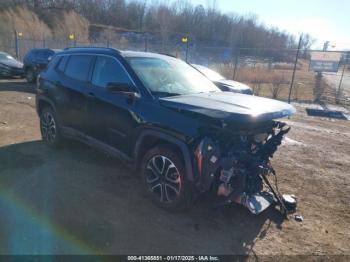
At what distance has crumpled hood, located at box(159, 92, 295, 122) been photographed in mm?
2775

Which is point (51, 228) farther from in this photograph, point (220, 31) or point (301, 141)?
point (220, 31)

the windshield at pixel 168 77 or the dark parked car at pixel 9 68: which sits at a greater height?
the windshield at pixel 168 77

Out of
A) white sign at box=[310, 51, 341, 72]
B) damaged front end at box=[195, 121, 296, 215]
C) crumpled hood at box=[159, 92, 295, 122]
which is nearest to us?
crumpled hood at box=[159, 92, 295, 122]

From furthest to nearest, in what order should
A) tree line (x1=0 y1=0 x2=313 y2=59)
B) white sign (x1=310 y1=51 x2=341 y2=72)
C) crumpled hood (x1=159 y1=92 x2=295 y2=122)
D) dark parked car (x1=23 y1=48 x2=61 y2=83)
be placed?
tree line (x1=0 y1=0 x2=313 y2=59)
white sign (x1=310 y1=51 x2=341 y2=72)
dark parked car (x1=23 y1=48 x2=61 y2=83)
crumpled hood (x1=159 y1=92 x2=295 y2=122)

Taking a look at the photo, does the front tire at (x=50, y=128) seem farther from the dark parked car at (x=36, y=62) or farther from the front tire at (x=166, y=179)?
the dark parked car at (x=36, y=62)

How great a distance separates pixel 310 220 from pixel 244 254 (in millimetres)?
1285

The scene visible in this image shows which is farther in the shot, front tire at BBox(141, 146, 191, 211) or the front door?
the front door

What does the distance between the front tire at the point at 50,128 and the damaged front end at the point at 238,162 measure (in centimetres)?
324

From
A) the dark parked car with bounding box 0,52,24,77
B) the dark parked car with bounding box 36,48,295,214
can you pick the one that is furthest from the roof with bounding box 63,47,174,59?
the dark parked car with bounding box 0,52,24,77

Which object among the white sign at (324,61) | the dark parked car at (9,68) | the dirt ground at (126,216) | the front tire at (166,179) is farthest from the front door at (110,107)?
the white sign at (324,61)

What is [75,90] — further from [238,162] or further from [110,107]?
[238,162]

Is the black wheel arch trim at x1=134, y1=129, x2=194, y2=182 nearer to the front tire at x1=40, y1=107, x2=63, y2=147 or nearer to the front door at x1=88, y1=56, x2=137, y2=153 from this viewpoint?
the front door at x1=88, y1=56, x2=137, y2=153

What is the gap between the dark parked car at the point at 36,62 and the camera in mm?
12508

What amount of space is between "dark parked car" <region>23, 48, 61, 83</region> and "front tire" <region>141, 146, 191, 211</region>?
11162 mm
